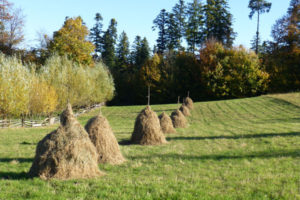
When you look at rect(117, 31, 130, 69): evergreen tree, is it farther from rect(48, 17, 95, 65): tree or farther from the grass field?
the grass field

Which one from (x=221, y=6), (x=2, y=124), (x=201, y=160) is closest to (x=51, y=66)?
(x=2, y=124)

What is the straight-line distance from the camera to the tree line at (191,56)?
4691 centimetres

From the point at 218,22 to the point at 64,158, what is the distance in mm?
62314

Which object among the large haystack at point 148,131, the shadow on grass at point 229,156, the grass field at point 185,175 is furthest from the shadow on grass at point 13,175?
the large haystack at point 148,131

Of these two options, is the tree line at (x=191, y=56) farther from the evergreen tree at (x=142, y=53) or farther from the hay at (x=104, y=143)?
the hay at (x=104, y=143)

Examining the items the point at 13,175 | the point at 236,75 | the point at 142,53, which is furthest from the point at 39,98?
the point at 142,53

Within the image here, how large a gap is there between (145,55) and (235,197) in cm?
6475

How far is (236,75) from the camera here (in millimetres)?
47438

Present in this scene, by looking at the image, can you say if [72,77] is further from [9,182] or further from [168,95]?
[9,182]

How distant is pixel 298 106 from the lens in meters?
31.7

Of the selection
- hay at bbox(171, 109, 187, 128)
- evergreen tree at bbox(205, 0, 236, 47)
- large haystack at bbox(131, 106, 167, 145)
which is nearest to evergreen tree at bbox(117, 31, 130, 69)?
evergreen tree at bbox(205, 0, 236, 47)

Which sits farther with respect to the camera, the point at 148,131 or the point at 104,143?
the point at 148,131

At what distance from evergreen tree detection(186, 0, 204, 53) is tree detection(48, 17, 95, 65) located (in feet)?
90.6

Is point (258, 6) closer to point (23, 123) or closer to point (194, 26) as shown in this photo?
point (194, 26)
